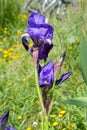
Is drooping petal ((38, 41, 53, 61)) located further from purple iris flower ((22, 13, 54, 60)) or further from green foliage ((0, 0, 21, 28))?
green foliage ((0, 0, 21, 28))

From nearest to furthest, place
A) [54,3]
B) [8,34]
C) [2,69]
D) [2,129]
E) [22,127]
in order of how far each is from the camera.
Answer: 1. [2,129]
2. [22,127]
3. [2,69]
4. [8,34]
5. [54,3]

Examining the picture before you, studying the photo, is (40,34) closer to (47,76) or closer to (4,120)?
(47,76)

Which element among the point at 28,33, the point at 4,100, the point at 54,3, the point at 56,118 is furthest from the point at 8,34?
the point at 28,33

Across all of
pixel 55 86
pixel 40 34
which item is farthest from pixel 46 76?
pixel 55 86

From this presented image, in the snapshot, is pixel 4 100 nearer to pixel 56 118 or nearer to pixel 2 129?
pixel 56 118

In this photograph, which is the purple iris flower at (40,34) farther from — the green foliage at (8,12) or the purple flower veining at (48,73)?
the green foliage at (8,12)

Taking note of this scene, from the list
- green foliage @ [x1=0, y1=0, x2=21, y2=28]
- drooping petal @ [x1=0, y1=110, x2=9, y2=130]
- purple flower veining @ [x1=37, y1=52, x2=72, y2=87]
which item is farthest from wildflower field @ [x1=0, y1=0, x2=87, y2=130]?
green foliage @ [x1=0, y1=0, x2=21, y2=28]

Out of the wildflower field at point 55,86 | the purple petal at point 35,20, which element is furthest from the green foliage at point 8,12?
the purple petal at point 35,20
